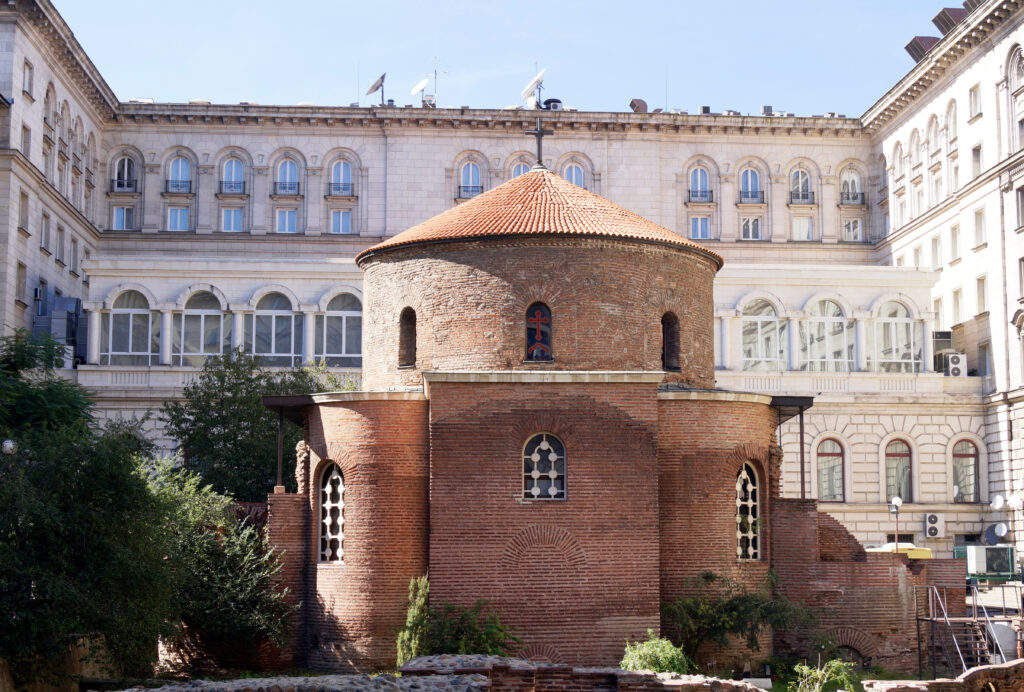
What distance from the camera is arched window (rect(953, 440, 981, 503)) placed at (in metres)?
55.0

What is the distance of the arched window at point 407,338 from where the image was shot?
31.9 metres

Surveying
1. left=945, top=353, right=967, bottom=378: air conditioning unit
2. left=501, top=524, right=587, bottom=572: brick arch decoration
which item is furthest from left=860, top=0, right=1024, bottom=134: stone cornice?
left=501, top=524, right=587, bottom=572: brick arch decoration

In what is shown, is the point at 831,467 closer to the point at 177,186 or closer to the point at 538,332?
the point at 538,332

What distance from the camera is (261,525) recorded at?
30.6 m

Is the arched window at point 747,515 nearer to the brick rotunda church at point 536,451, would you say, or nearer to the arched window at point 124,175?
the brick rotunda church at point 536,451

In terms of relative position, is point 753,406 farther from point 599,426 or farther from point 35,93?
point 35,93

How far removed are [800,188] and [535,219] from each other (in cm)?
4286

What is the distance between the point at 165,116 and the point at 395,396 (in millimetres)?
44583

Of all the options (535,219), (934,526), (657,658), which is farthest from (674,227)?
(657,658)

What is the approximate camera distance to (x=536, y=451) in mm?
27766

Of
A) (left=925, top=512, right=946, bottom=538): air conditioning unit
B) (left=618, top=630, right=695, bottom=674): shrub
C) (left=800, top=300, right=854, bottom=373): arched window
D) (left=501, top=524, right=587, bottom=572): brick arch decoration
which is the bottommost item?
(left=618, top=630, right=695, bottom=674): shrub

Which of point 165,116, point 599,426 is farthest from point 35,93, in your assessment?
point 599,426

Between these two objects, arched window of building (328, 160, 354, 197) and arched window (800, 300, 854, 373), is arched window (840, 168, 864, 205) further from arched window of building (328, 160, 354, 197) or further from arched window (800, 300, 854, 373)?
arched window of building (328, 160, 354, 197)

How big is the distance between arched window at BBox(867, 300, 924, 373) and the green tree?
2369 centimetres
